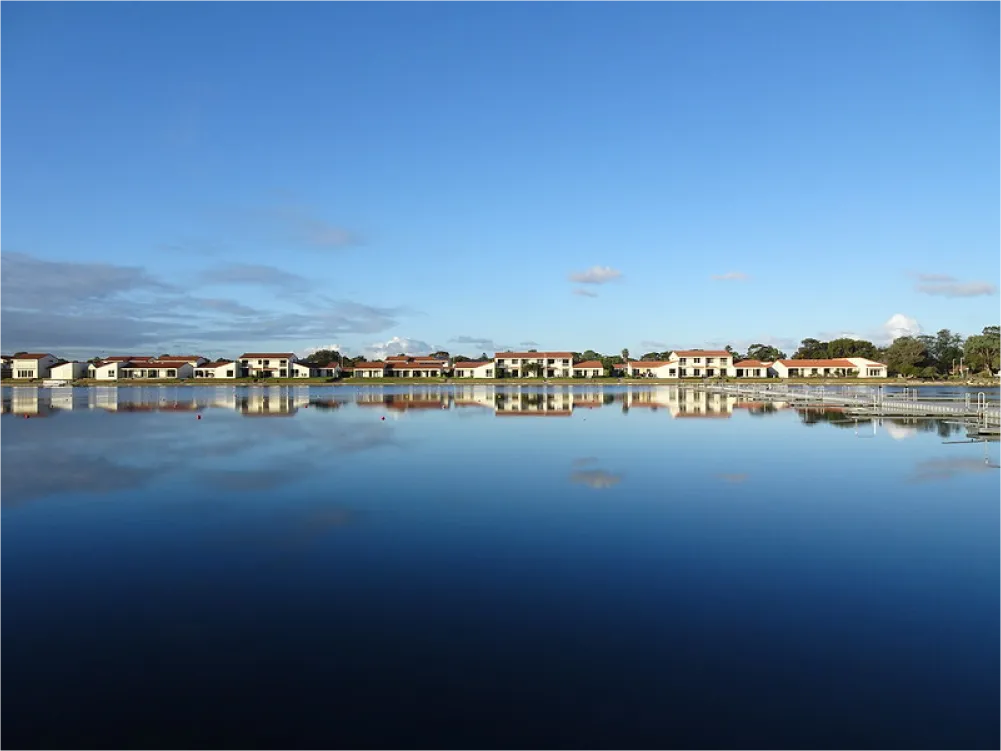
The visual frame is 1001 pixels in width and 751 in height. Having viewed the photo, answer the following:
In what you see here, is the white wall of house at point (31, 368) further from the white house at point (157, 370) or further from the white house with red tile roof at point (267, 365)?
the white house with red tile roof at point (267, 365)

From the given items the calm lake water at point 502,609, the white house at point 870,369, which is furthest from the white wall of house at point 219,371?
the white house at point 870,369

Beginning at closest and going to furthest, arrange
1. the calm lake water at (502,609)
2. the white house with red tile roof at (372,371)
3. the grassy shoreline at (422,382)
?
the calm lake water at (502,609), the grassy shoreline at (422,382), the white house with red tile roof at (372,371)

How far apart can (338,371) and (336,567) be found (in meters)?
98.1

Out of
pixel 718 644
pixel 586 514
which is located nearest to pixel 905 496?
pixel 586 514

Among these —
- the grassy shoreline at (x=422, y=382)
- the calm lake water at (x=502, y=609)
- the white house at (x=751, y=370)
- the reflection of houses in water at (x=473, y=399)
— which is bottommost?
the calm lake water at (x=502, y=609)

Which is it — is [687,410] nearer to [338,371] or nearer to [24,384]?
[338,371]

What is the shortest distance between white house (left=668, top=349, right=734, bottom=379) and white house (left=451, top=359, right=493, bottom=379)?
91.8ft

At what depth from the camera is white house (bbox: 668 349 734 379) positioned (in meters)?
93.5

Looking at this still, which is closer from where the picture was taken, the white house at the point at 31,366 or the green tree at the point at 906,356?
the green tree at the point at 906,356

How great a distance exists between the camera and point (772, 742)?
457cm

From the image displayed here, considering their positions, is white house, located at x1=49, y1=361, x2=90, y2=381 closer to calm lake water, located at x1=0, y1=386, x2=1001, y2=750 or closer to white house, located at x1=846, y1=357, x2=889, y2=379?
calm lake water, located at x1=0, y1=386, x2=1001, y2=750

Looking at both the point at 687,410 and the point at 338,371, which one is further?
the point at 338,371

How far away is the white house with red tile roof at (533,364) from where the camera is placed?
314 ft

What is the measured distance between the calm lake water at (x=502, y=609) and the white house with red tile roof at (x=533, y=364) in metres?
79.5
